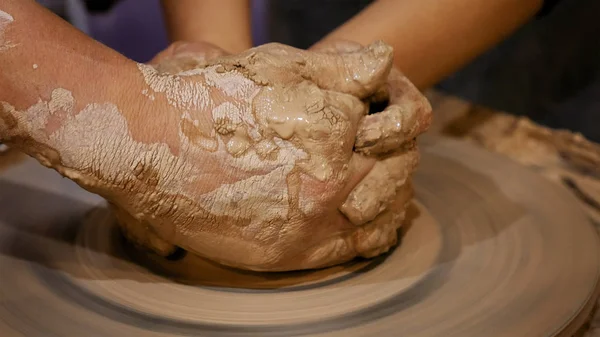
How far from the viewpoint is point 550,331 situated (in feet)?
2.69

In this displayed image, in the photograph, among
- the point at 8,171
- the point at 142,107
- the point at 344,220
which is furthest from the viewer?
the point at 8,171

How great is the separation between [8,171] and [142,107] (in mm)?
579

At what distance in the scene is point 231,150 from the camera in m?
0.84

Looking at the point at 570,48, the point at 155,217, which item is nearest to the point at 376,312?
the point at 155,217

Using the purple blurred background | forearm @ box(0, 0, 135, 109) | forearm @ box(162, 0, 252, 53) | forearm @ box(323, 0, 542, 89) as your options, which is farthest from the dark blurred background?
forearm @ box(0, 0, 135, 109)

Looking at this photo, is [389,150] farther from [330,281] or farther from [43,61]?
[43,61]

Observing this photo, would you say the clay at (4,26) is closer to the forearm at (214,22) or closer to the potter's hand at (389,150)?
the potter's hand at (389,150)

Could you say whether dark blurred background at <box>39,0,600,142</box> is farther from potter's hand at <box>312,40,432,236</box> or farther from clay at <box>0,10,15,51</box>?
clay at <box>0,10,15,51</box>

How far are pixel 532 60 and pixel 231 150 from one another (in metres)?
1.40

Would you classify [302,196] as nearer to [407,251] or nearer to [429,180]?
[407,251]

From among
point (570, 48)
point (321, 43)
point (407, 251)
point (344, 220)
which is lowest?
point (570, 48)

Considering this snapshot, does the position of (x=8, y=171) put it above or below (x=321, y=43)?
below

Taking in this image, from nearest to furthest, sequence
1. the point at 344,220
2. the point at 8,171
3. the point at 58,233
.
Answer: the point at 344,220 < the point at 58,233 < the point at 8,171

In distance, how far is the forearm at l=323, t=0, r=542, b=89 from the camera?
1254 millimetres
